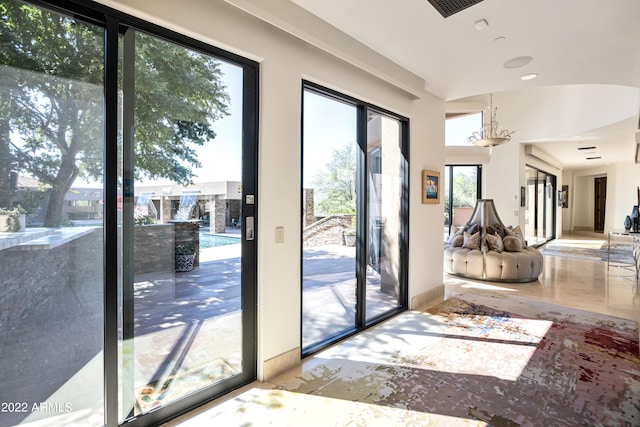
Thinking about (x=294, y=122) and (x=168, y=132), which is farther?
(x=294, y=122)

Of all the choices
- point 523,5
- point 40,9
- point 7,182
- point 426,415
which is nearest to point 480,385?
point 426,415

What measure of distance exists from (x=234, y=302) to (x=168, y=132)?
4.30 ft

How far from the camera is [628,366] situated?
2.68 m

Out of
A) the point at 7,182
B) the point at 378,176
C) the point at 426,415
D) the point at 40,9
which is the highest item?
the point at 40,9

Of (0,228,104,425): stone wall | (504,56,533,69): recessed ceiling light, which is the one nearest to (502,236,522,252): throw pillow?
(504,56,533,69): recessed ceiling light

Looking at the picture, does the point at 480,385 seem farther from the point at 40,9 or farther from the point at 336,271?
the point at 40,9

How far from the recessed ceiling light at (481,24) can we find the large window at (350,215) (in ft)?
3.99

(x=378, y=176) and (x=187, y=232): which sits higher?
(x=378, y=176)

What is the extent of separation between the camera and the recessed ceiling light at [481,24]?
2525 millimetres

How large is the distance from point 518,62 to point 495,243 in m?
3.57

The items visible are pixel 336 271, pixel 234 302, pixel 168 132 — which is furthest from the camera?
pixel 336 271

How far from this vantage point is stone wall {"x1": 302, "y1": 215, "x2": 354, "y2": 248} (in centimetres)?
298

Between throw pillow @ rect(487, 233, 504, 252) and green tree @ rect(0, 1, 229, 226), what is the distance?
5622 millimetres

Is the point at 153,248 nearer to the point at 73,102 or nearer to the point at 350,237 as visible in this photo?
the point at 73,102
